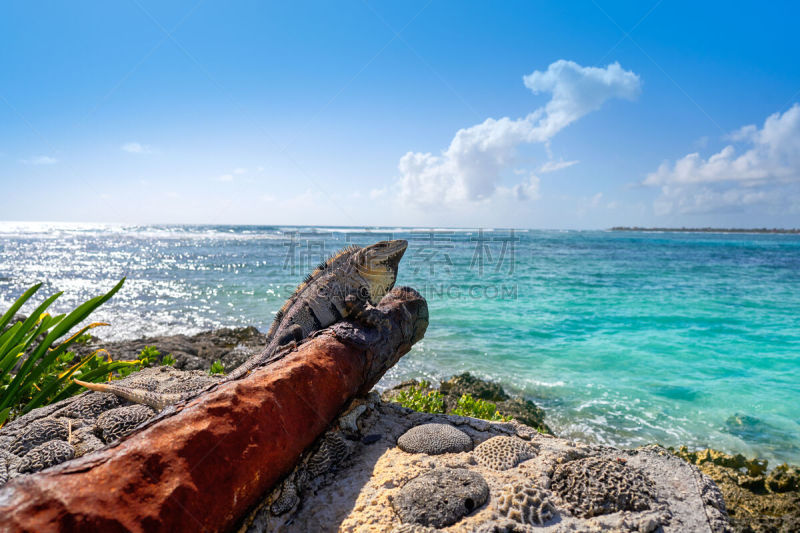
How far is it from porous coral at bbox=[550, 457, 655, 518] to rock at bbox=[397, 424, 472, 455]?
84 cm

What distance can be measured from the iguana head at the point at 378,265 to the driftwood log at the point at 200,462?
6.29ft

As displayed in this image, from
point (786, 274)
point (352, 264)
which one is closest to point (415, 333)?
point (352, 264)

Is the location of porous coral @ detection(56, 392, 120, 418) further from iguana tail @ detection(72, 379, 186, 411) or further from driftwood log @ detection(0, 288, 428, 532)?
driftwood log @ detection(0, 288, 428, 532)

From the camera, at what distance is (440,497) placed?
9.10 ft

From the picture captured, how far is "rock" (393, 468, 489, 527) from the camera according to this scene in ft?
8.68

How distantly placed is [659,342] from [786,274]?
26504 millimetres

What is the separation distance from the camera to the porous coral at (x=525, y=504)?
2.68 m

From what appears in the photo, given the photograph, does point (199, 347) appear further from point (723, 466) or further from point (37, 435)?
point (723, 466)

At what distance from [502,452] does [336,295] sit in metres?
2.56

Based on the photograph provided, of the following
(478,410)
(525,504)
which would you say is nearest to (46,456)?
(525,504)

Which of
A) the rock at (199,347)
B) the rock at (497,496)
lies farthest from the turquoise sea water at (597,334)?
the rock at (497,496)

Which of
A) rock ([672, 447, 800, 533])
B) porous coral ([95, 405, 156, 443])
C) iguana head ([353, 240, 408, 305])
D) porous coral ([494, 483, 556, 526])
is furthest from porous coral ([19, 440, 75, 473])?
rock ([672, 447, 800, 533])

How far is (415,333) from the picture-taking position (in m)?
5.07

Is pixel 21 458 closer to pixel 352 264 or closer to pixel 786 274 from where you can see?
pixel 352 264
